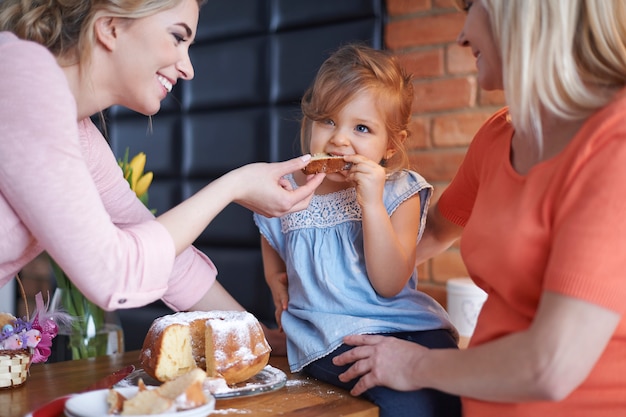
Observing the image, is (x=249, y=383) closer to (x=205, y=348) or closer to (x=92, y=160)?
(x=205, y=348)

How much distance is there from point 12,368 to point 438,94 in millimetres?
1807

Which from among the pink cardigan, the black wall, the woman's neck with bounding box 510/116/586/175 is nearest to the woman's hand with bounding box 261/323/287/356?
the pink cardigan

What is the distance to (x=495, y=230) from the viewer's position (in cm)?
109

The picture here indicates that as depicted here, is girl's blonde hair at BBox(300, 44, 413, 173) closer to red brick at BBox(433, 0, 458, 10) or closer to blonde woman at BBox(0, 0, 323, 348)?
blonde woman at BBox(0, 0, 323, 348)

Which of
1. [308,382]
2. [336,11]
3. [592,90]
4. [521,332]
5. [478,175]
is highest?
[336,11]

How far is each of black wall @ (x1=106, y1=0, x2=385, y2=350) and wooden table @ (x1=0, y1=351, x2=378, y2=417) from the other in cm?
151

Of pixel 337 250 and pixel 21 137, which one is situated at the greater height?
pixel 21 137

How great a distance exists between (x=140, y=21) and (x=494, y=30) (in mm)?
623

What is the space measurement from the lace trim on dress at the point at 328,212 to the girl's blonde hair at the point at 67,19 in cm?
52

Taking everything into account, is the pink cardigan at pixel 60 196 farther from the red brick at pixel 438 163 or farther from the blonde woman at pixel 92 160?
the red brick at pixel 438 163

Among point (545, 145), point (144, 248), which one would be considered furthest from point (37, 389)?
point (545, 145)

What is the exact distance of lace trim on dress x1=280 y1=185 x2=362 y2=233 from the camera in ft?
5.11

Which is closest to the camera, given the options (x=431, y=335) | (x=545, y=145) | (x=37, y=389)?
(x=545, y=145)

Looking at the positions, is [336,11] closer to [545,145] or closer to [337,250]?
[337,250]
